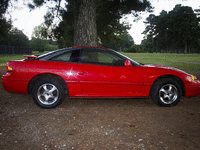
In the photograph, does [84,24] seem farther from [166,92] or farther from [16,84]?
[166,92]

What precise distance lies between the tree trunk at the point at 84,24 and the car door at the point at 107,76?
11.7 feet

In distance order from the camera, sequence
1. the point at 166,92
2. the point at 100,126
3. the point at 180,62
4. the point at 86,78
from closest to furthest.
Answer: the point at 100,126 < the point at 86,78 < the point at 166,92 < the point at 180,62

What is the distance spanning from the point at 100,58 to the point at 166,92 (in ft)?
6.02

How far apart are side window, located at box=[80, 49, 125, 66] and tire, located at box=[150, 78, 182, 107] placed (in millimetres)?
1042

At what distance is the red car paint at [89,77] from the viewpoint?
4.27 m

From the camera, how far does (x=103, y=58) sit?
4.62 metres

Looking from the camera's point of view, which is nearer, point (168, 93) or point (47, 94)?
point (47, 94)

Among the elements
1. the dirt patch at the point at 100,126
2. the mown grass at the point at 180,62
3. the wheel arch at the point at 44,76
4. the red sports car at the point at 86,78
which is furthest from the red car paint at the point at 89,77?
the mown grass at the point at 180,62

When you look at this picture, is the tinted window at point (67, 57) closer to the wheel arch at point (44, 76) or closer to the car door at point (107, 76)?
the car door at point (107, 76)

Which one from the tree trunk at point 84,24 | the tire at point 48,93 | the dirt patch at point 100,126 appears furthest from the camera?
the tree trunk at point 84,24

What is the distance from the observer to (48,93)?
4.33m

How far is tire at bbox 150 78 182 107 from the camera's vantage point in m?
4.50

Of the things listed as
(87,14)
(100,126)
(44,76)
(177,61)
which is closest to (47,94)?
(44,76)

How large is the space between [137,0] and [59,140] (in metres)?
13.9
